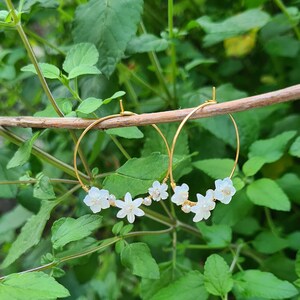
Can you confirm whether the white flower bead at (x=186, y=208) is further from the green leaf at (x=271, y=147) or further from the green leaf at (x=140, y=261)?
the green leaf at (x=271, y=147)

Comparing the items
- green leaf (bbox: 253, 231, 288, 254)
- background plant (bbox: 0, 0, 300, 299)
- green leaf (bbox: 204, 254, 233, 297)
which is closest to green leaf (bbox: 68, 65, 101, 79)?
background plant (bbox: 0, 0, 300, 299)

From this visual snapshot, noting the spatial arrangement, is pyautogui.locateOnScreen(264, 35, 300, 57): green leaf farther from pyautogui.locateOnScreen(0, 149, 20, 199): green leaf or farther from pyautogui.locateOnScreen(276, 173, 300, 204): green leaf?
pyautogui.locateOnScreen(0, 149, 20, 199): green leaf

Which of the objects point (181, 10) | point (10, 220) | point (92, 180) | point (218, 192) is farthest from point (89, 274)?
point (181, 10)

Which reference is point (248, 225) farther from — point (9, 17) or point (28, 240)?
point (9, 17)

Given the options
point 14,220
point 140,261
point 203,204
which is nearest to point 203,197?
point 203,204

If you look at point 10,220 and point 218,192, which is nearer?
point 218,192
